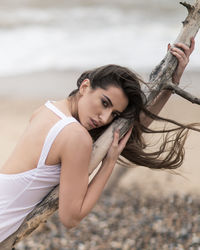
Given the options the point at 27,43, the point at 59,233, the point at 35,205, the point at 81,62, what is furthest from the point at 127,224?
the point at 27,43

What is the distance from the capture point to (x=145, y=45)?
513 inches

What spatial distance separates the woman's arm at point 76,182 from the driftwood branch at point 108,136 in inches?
3.3

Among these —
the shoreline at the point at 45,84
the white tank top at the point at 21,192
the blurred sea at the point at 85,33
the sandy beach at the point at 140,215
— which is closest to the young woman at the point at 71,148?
the white tank top at the point at 21,192

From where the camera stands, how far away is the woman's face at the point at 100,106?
100 inches

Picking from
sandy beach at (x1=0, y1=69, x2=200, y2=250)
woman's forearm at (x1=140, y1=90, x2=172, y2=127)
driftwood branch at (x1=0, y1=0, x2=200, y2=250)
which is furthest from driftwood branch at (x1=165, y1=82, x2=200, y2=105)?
sandy beach at (x1=0, y1=69, x2=200, y2=250)

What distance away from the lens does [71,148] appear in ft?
7.84

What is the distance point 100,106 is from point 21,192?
0.60m

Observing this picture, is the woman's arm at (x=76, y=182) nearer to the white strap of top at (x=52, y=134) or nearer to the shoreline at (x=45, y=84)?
the white strap of top at (x=52, y=134)

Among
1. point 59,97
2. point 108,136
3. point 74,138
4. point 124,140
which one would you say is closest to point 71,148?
point 74,138

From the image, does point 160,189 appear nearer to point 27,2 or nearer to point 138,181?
point 138,181

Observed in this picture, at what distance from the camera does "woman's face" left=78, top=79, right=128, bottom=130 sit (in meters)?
2.55

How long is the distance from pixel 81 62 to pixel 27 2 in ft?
22.0

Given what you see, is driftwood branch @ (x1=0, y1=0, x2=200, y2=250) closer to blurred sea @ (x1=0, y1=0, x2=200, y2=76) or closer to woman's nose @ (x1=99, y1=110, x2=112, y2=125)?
woman's nose @ (x1=99, y1=110, x2=112, y2=125)

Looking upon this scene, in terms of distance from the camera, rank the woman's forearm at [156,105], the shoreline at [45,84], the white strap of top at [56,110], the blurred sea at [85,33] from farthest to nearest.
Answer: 1. the blurred sea at [85,33]
2. the shoreline at [45,84]
3. the woman's forearm at [156,105]
4. the white strap of top at [56,110]
